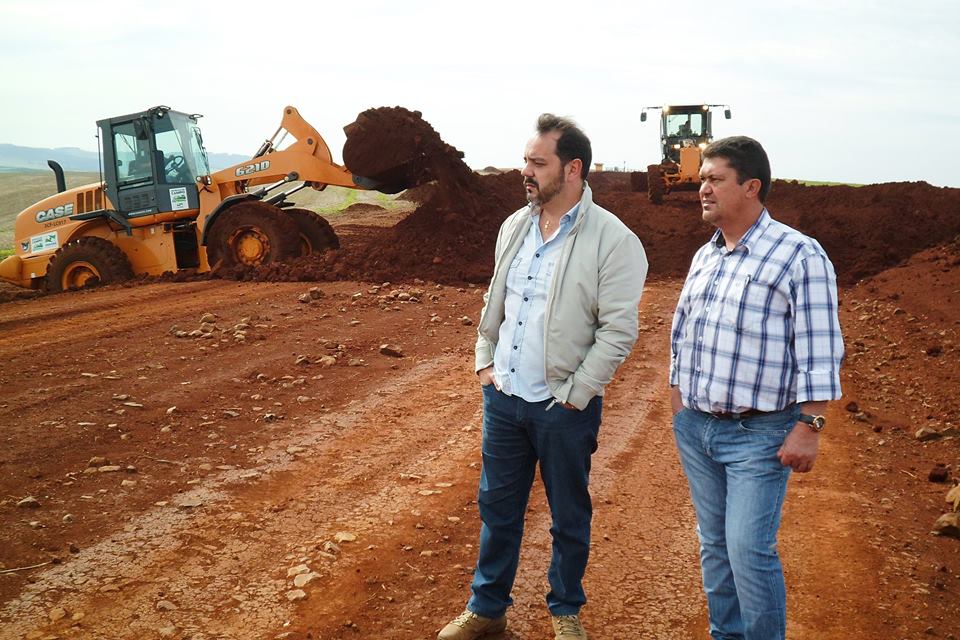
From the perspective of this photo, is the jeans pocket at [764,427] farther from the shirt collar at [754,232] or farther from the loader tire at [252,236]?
the loader tire at [252,236]

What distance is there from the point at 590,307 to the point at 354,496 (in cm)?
246

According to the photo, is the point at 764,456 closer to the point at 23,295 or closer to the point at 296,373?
the point at 296,373

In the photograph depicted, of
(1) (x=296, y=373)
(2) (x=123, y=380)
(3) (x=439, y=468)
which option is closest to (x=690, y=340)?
(3) (x=439, y=468)

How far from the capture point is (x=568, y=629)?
11.3ft

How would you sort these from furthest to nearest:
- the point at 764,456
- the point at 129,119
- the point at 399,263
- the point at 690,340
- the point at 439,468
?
the point at 129,119, the point at 399,263, the point at 439,468, the point at 690,340, the point at 764,456

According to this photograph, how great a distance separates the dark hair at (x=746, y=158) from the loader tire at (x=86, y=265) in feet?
44.2

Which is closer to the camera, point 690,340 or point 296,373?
point 690,340

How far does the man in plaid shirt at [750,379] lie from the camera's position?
8.86 ft

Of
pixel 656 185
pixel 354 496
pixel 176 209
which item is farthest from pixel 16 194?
pixel 354 496

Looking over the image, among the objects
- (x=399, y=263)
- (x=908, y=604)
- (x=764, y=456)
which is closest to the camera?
(x=764, y=456)

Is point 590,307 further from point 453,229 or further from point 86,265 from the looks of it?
point 86,265

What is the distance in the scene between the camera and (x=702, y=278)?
10.0ft

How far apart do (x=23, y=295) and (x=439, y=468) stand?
40.3 feet

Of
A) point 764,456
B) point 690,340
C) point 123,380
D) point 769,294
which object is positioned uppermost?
point 769,294
